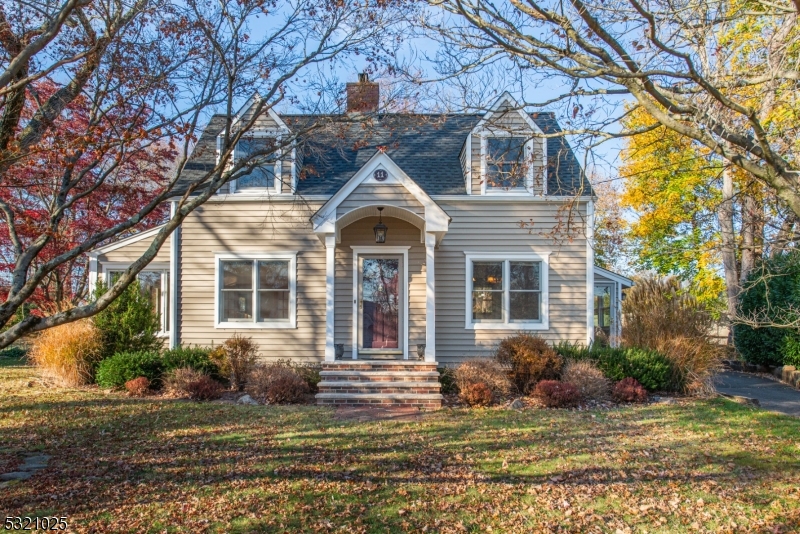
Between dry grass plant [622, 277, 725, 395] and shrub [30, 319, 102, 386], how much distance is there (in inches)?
428

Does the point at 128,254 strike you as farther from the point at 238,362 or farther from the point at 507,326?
the point at 507,326

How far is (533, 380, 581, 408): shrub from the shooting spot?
9469mm

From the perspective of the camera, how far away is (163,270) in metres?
14.0

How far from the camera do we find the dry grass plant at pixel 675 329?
35.3 ft

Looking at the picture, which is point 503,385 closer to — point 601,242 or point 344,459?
point 344,459

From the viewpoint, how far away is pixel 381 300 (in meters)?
12.5

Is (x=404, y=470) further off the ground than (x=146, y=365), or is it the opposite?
(x=146, y=365)

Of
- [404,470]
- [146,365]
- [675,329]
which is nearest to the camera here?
[404,470]

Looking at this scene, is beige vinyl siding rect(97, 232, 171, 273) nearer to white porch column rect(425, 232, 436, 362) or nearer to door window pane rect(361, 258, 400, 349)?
door window pane rect(361, 258, 400, 349)

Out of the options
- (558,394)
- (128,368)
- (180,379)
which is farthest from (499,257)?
(128,368)

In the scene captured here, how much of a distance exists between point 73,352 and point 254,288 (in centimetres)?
368

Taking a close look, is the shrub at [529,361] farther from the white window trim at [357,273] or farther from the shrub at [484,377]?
the white window trim at [357,273]

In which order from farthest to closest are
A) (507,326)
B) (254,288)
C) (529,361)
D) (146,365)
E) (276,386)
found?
(254,288) → (507,326) → (146,365) → (529,361) → (276,386)

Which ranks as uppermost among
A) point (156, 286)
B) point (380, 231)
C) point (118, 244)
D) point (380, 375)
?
point (380, 231)
